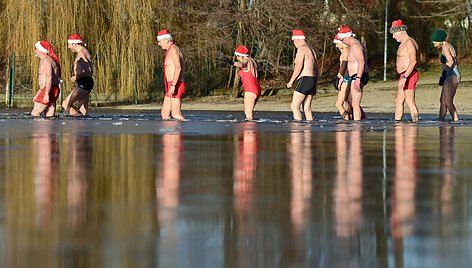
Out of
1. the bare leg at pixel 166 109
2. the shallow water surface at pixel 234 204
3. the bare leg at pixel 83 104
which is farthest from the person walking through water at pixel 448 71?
the shallow water surface at pixel 234 204

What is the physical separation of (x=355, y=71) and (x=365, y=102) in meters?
17.2

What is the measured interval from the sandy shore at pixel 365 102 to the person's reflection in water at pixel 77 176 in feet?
70.4

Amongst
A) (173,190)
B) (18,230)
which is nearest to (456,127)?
(173,190)

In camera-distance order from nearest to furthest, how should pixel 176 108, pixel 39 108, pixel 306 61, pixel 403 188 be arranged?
1. pixel 403 188
2. pixel 306 61
3. pixel 176 108
4. pixel 39 108

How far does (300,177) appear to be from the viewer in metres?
10.6

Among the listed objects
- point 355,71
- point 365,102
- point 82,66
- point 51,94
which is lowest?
point 365,102

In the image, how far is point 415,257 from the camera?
19.7 ft

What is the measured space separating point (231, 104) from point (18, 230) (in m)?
37.0

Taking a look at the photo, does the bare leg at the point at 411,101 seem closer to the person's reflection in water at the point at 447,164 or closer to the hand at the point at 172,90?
the person's reflection in water at the point at 447,164

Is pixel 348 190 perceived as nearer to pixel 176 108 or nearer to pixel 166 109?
pixel 176 108

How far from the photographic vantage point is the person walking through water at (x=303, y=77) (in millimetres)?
25594

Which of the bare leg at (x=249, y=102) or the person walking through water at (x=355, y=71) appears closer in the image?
the person walking through water at (x=355, y=71)

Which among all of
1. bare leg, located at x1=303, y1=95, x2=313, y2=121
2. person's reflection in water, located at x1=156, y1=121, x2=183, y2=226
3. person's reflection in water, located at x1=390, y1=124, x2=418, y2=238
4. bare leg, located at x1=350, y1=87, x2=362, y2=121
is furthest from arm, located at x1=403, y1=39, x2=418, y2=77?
person's reflection in water, located at x1=156, y1=121, x2=183, y2=226

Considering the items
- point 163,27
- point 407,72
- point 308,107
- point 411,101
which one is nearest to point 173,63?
point 308,107
